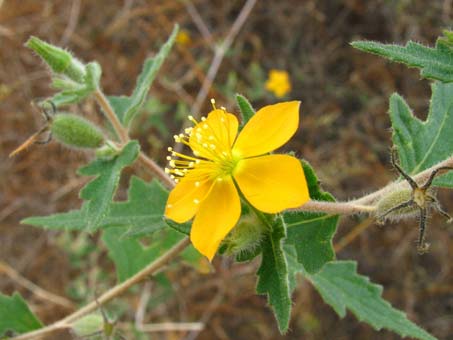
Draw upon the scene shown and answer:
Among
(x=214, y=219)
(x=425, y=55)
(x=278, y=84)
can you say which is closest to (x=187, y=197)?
(x=214, y=219)

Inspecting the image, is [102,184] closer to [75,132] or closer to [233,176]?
[75,132]

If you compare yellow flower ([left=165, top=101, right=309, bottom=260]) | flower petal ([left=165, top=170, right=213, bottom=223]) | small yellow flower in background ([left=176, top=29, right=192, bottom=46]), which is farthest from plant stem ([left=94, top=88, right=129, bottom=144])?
small yellow flower in background ([left=176, top=29, right=192, bottom=46])

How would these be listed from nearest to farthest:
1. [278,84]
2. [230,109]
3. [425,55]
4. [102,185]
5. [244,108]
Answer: [425,55] → [244,108] → [102,185] → [230,109] → [278,84]

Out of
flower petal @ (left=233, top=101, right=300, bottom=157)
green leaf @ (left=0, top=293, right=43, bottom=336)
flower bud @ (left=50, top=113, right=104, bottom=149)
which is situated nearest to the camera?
flower petal @ (left=233, top=101, right=300, bottom=157)

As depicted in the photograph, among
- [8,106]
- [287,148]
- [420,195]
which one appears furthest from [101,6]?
[420,195]

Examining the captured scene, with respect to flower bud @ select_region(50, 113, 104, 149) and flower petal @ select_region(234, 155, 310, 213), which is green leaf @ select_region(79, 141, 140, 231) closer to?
flower bud @ select_region(50, 113, 104, 149)

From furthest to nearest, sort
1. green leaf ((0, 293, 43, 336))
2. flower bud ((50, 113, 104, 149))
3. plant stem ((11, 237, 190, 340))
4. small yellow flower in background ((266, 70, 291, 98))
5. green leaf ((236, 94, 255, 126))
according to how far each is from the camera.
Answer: small yellow flower in background ((266, 70, 291, 98)) → green leaf ((0, 293, 43, 336)) → plant stem ((11, 237, 190, 340)) → flower bud ((50, 113, 104, 149)) → green leaf ((236, 94, 255, 126))

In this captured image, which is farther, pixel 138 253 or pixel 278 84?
pixel 278 84

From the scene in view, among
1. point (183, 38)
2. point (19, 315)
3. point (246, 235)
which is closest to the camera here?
point (246, 235)
